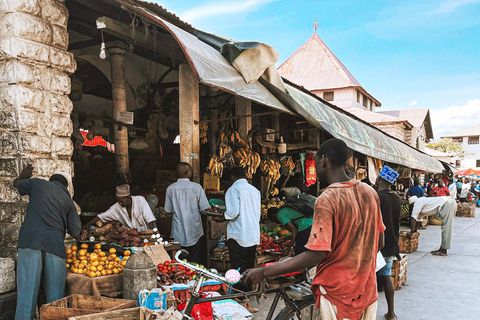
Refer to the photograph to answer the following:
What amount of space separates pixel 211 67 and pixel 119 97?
342 cm

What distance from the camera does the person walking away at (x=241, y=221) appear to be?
5.55m

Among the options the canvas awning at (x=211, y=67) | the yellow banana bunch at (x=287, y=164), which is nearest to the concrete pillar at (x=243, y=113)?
the yellow banana bunch at (x=287, y=164)

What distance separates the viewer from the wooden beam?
5.05 metres

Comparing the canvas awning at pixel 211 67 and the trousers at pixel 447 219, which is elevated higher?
the canvas awning at pixel 211 67

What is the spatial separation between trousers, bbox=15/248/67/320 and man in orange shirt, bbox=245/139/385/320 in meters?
2.50

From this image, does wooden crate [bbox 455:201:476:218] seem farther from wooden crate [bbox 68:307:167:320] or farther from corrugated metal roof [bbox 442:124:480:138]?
corrugated metal roof [bbox 442:124:480:138]

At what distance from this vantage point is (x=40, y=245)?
3.82 m

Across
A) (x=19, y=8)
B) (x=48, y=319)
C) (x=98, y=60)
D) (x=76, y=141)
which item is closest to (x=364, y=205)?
(x=48, y=319)

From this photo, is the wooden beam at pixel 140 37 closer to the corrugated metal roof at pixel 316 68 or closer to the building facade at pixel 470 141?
the corrugated metal roof at pixel 316 68

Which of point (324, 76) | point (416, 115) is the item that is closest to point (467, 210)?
point (324, 76)

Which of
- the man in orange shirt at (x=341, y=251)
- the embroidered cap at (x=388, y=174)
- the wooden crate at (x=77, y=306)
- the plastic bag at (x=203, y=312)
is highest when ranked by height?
the embroidered cap at (x=388, y=174)

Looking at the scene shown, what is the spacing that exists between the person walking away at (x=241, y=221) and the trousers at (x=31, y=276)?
2.43 metres

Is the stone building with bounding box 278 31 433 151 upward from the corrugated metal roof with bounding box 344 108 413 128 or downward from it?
upward

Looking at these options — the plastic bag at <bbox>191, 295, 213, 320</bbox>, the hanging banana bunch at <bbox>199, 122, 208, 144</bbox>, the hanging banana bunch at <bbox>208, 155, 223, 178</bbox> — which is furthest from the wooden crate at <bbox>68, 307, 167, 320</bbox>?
the hanging banana bunch at <bbox>199, 122, 208, 144</bbox>
